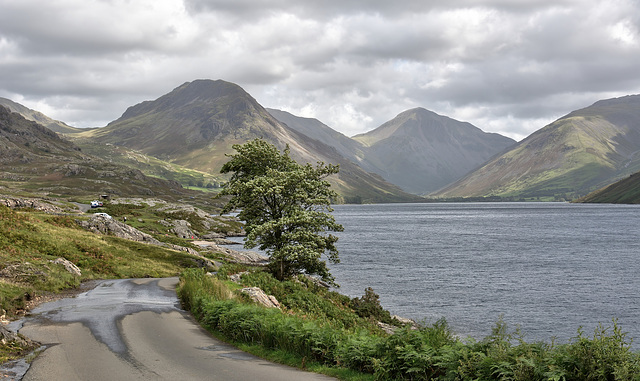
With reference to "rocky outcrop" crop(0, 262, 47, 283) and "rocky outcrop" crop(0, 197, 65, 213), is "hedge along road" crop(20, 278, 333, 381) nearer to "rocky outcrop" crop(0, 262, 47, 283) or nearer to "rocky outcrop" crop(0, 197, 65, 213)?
"rocky outcrop" crop(0, 262, 47, 283)

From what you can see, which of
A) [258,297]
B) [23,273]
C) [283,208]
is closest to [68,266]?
[23,273]

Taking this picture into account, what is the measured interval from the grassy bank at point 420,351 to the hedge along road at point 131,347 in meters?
1.13

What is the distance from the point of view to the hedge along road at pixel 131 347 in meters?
17.9

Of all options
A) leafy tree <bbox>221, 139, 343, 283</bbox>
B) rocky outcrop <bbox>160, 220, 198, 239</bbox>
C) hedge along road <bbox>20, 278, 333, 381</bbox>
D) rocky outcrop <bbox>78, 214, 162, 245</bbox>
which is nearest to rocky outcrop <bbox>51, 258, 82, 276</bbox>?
hedge along road <bbox>20, 278, 333, 381</bbox>

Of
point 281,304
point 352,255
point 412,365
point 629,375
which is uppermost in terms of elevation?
point 629,375

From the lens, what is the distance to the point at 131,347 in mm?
21688

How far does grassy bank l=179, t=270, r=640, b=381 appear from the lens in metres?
13.5

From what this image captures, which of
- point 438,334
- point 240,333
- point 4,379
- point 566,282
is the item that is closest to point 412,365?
point 438,334

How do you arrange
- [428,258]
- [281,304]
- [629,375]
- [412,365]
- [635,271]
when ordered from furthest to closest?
[428,258], [635,271], [281,304], [412,365], [629,375]

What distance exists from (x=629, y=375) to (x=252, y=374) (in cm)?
1256

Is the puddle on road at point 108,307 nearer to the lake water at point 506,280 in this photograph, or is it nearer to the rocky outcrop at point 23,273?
the rocky outcrop at point 23,273

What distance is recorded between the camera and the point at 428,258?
115 m

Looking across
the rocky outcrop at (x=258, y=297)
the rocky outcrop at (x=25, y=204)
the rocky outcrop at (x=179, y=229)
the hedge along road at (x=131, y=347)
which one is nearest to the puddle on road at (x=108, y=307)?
the hedge along road at (x=131, y=347)

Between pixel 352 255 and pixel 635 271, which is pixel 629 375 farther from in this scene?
pixel 352 255
